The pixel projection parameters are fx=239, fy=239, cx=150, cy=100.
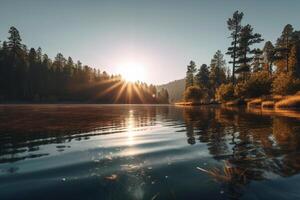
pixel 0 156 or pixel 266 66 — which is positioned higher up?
pixel 266 66

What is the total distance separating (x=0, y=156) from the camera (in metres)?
7.82

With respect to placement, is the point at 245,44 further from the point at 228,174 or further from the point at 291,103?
the point at 228,174

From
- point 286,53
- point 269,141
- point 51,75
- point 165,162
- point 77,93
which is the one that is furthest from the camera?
point 77,93

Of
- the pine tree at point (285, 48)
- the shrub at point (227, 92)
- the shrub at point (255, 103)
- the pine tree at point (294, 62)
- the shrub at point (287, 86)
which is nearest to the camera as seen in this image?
the shrub at point (287, 86)

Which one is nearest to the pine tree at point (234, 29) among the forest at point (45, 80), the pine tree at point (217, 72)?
the pine tree at point (217, 72)

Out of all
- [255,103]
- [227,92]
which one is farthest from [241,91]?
[255,103]

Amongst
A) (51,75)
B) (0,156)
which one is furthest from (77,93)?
(0,156)

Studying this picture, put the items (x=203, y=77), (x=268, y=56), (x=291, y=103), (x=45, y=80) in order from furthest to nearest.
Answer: (x=45, y=80), (x=203, y=77), (x=268, y=56), (x=291, y=103)

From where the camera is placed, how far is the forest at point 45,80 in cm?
10462

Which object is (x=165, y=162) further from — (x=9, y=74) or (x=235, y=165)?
(x=9, y=74)

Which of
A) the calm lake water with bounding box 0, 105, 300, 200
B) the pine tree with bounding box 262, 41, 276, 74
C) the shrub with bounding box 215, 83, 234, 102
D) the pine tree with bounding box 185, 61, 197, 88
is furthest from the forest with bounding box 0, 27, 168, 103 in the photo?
the calm lake water with bounding box 0, 105, 300, 200

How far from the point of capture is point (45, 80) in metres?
123

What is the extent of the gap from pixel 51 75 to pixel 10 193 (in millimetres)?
134285

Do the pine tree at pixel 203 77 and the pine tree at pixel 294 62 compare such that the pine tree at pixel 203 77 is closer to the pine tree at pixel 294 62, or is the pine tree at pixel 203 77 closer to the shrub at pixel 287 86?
the pine tree at pixel 294 62
